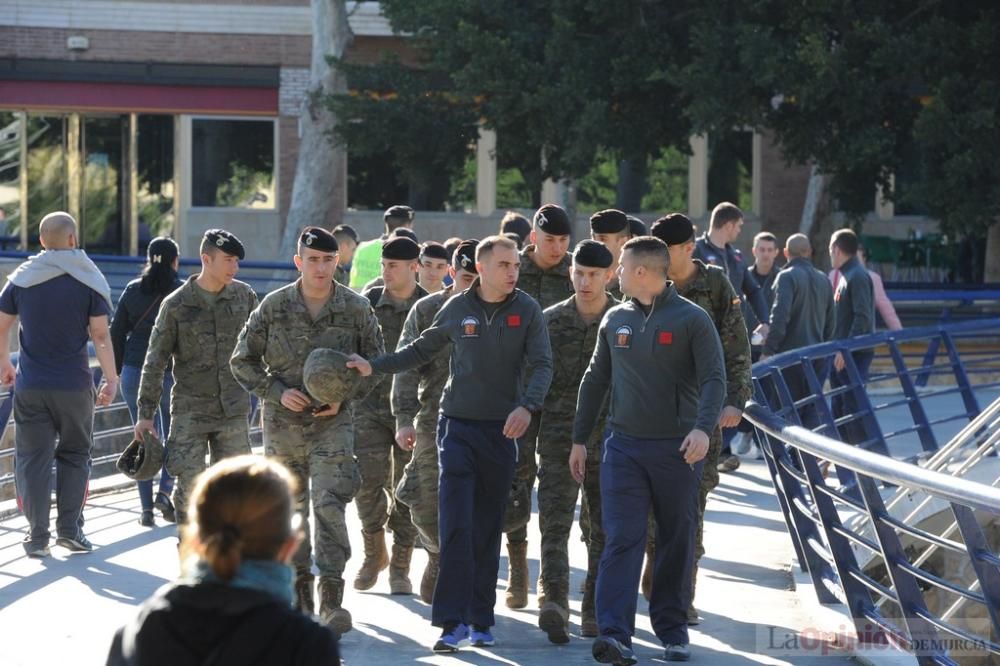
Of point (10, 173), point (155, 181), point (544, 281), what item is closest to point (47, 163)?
point (10, 173)

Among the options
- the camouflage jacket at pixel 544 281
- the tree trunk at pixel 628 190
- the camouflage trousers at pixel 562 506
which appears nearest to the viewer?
the camouflage trousers at pixel 562 506

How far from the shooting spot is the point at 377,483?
28.9 ft

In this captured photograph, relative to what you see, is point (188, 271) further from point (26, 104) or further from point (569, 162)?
point (26, 104)

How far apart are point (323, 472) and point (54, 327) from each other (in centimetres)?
262

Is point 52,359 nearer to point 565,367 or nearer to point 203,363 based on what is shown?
point 203,363

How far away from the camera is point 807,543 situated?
26.6 ft

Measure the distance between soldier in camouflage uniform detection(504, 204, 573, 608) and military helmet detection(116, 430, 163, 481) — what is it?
1848mm

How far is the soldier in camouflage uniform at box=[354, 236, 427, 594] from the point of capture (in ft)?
A: 28.9

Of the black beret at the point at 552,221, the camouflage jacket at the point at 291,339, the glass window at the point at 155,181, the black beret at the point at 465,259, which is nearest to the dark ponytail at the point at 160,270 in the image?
the black beret at the point at 465,259

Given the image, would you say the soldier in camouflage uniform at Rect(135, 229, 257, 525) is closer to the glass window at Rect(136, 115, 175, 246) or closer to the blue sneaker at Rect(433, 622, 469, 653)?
the blue sneaker at Rect(433, 622, 469, 653)

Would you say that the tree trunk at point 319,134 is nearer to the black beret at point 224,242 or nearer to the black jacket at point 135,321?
the black jacket at point 135,321

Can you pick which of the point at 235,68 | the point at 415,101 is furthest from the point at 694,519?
the point at 235,68

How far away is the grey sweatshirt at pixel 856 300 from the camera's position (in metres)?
13.2

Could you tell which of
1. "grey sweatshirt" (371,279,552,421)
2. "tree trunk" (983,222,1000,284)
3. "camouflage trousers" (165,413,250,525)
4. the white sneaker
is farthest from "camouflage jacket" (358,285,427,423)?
"tree trunk" (983,222,1000,284)
